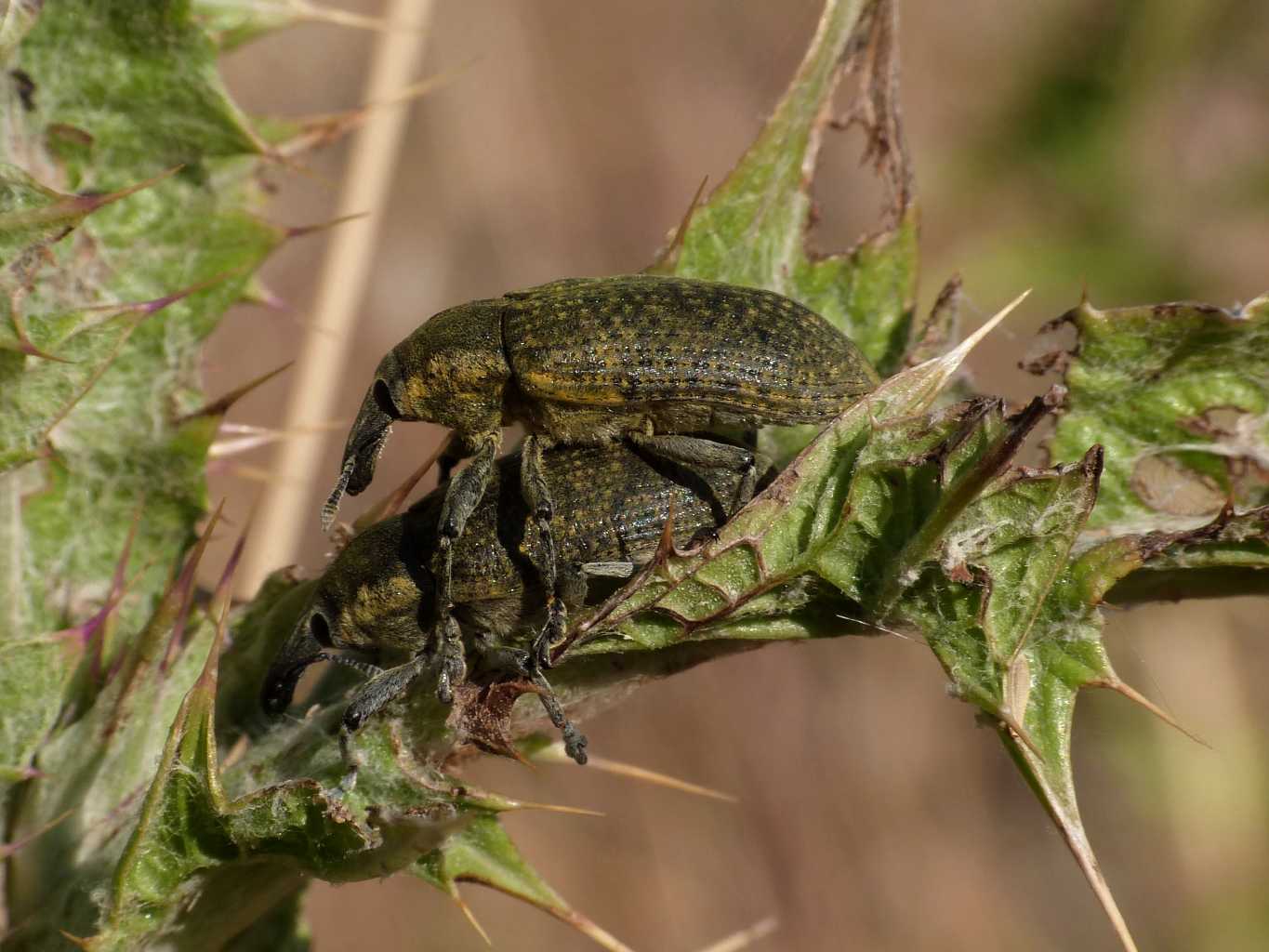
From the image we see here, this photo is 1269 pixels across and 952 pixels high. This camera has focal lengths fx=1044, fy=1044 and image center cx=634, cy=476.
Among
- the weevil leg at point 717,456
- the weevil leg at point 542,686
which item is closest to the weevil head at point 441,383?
the weevil leg at point 717,456

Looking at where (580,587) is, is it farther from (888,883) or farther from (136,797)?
(888,883)

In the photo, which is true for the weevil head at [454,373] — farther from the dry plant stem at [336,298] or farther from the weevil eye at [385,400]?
the dry plant stem at [336,298]

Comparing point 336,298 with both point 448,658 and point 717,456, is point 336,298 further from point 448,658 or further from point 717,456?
point 448,658

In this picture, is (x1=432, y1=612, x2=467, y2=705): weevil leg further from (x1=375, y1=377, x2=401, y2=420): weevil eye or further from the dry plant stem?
the dry plant stem

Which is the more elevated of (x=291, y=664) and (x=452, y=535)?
(x=452, y=535)

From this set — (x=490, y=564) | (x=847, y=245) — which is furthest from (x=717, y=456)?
(x=847, y=245)

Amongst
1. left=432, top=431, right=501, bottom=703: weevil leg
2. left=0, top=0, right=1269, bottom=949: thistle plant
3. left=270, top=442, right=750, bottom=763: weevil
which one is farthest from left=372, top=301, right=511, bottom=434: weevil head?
left=0, top=0, right=1269, bottom=949: thistle plant
